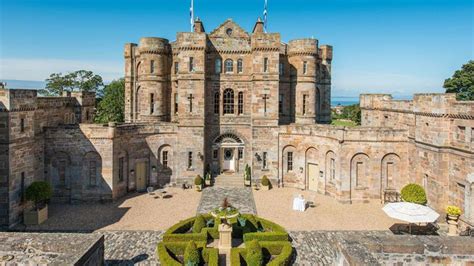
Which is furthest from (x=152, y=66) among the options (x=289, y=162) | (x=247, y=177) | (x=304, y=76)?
(x=289, y=162)

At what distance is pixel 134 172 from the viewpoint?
95.6 feet

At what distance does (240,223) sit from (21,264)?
10861 mm

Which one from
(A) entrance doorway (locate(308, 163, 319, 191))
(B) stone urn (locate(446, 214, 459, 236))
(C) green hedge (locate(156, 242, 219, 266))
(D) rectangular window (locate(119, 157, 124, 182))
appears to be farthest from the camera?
(A) entrance doorway (locate(308, 163, 319, 191))

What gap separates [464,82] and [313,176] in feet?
122

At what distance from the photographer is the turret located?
34531mm

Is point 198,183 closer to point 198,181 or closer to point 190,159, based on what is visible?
point 198,181

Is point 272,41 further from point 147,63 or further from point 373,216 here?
point 373,216

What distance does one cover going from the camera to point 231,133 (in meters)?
32.2

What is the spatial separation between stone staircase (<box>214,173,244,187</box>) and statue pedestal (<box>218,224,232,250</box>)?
543 inches

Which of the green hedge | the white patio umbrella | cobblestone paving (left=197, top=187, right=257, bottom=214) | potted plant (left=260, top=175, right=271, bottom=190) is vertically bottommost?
the green hedge

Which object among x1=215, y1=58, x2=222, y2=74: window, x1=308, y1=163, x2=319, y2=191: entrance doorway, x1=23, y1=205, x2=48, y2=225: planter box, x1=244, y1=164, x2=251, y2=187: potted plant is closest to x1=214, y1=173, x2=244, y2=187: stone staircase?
x1=244, y1=164, x2=251, y2=187: potted plant

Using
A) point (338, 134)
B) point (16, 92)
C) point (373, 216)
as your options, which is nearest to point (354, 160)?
point (338, 134)

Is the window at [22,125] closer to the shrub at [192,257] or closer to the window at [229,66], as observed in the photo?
the shrub at [192,257]

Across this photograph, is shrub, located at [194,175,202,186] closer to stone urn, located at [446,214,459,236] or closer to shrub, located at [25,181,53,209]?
shrub, located at [25,181,53,209]
